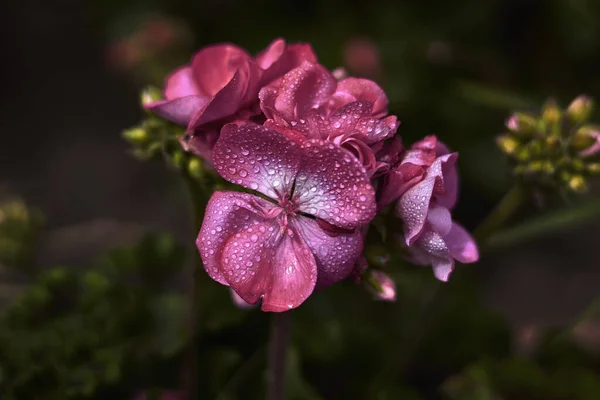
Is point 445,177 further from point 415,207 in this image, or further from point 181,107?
point 181,107

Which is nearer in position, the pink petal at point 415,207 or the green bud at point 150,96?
the pink petal at point 415,207

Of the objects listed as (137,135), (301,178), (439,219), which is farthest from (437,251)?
(137,135)

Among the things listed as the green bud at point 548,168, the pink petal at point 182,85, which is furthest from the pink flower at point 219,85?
the green bud at point 548,168

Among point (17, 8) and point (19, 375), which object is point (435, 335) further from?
point (17, 8)

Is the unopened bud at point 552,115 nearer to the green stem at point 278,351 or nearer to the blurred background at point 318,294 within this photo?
the blurred background at point 318,294

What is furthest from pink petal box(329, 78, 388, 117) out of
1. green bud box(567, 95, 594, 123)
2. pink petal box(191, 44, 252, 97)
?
green bud box(567, 95, 594, 123)
